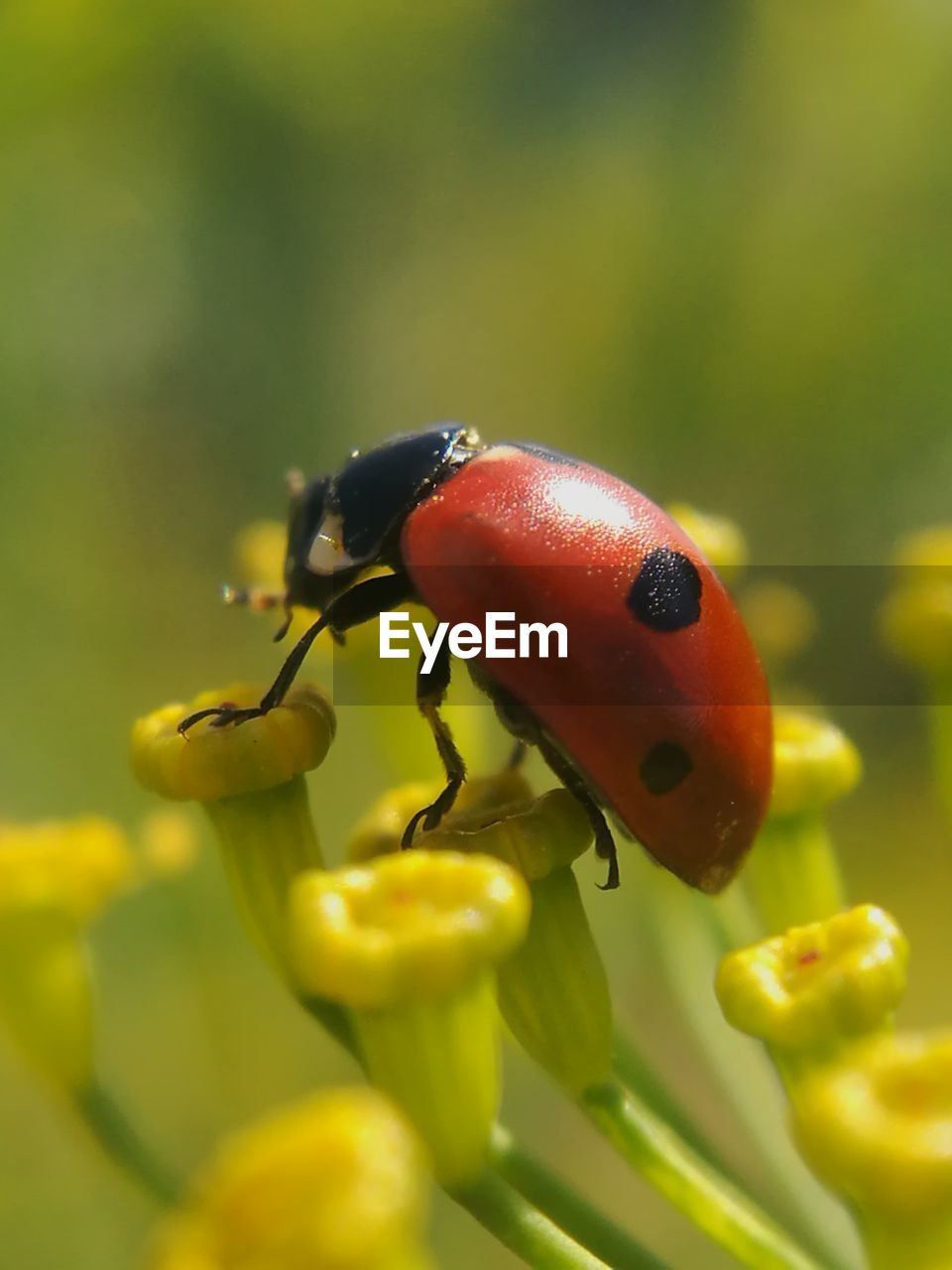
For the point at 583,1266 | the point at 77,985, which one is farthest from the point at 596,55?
Answer: the point at 583,1266

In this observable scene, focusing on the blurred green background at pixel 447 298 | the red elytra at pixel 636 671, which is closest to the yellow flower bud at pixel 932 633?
the red elytra at pixel 636 671

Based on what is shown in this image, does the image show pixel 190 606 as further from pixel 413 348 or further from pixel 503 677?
pixel 503 677

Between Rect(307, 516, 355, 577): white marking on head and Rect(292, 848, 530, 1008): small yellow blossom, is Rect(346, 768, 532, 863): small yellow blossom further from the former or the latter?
Rect(307, 516, 355, 577): white marking on head

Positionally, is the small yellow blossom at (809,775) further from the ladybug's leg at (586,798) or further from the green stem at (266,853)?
the green stem at (266,853)

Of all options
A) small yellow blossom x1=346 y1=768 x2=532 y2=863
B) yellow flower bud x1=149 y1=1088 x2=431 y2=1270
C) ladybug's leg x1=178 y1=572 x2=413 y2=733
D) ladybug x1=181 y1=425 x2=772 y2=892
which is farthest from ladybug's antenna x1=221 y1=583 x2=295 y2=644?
yellow flower bud x1=149 y1=1088 x2=431 y2=1270

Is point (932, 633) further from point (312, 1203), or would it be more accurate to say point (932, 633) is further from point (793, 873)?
point (312, 1203)

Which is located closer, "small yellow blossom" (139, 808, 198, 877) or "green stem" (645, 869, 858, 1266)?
"green stem" (645, 869, 858, 1266)
